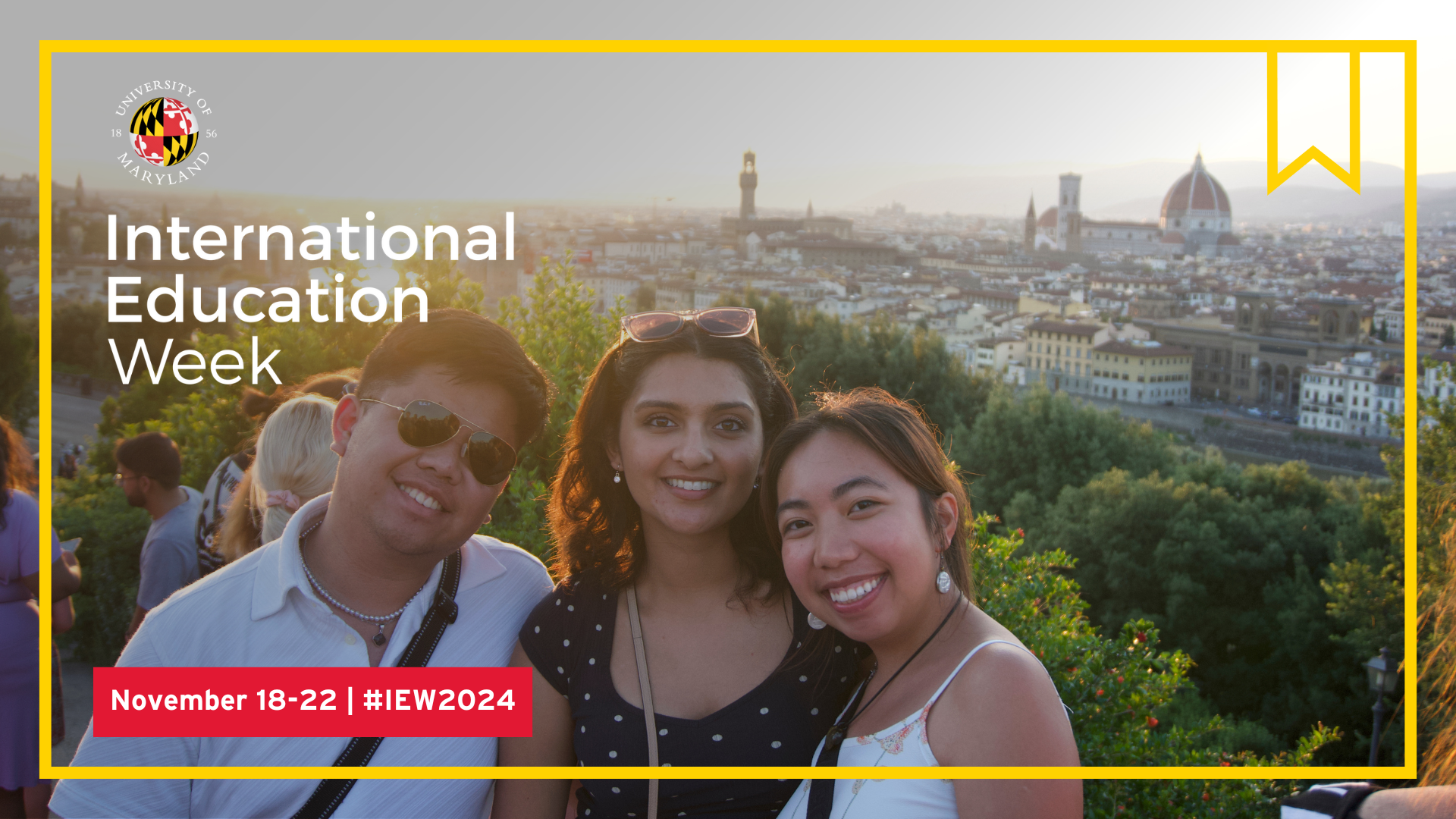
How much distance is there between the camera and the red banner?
3.94ft

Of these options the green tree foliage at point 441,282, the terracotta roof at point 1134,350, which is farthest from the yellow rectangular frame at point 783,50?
the terracotta roof at point 1134,350

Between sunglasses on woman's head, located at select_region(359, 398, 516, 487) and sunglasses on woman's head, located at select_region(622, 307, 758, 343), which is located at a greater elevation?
sunglasses on woman's head, located at select_region(622, 307, 758, 343)

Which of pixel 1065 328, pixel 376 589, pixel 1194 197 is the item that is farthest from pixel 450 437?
pixel 1194 197

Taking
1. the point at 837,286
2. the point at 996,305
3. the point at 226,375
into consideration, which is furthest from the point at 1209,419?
the point at 226,375

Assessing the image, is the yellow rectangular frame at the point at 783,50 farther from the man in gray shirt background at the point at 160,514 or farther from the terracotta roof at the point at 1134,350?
the terracotta roof at the point at 1134,350

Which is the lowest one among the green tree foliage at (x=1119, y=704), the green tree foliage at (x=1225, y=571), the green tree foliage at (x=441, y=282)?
the green tree foliage at (x=1225, y=571)

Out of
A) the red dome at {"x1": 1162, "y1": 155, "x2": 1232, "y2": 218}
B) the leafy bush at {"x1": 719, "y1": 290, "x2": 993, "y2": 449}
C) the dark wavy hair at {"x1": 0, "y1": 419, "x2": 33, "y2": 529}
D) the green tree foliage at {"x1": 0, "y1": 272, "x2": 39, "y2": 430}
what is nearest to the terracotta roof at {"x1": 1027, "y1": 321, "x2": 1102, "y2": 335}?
the leafy bush at {"x1": 719, "y1": 290, "x2": 993, "y2": 449}

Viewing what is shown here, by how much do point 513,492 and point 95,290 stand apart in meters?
3.38

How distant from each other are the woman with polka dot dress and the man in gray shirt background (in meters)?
2.04

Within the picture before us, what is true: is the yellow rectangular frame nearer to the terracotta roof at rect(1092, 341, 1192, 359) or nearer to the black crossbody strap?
the black crossbody strap

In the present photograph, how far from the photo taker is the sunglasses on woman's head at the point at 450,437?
131 cm

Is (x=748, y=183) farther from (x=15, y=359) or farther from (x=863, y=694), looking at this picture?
(x=15, y=359)

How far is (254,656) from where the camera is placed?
4.19ft

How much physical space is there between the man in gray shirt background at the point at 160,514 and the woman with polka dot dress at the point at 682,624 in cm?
204
